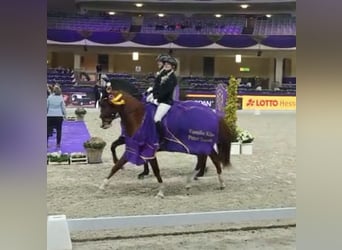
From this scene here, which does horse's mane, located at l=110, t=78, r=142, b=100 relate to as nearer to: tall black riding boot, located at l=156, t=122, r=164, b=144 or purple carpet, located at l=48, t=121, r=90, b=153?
tall black riding boot, located at l=156, t=122, r=164, b=144

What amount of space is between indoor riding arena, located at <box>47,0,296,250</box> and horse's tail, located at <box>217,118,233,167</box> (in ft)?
1.47

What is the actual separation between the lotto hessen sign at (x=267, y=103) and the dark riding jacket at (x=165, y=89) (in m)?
18.0

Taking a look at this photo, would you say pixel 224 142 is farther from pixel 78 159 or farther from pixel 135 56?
pixel 135 56

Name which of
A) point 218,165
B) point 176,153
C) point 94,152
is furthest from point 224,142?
point 176,153

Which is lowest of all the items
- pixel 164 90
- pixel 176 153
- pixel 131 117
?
pixel 176 153

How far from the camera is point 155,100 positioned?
7.09 meters

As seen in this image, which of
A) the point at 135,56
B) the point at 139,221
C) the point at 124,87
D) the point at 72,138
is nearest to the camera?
the point at 139,221

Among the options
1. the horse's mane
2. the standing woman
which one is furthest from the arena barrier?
the standing woman

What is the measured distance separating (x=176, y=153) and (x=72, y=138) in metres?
2.86

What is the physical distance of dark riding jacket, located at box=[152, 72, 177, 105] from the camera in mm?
6739

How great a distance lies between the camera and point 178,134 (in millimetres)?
7023

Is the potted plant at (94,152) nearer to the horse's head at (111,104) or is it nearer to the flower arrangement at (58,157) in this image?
the flower arrangement at (58,157)

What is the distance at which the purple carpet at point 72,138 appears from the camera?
11211mm
